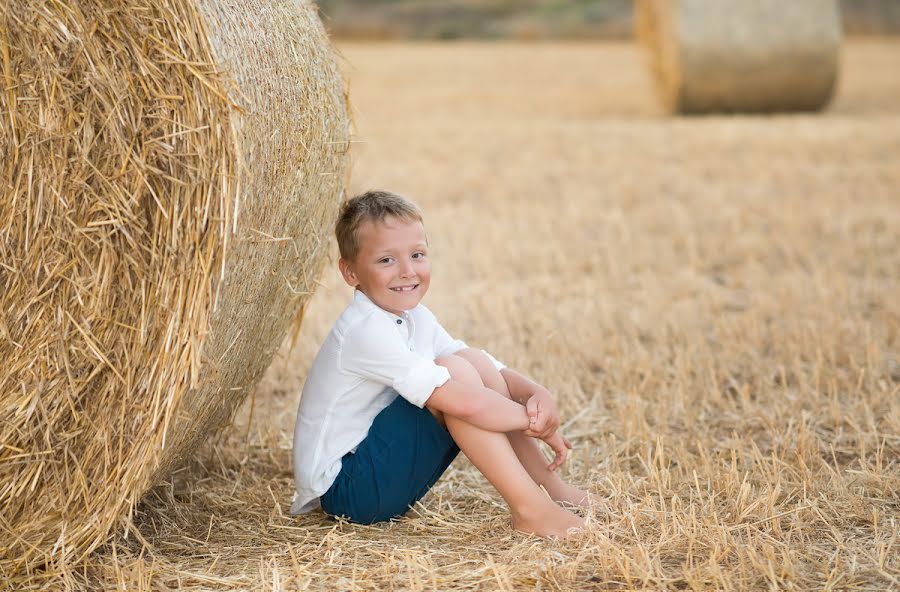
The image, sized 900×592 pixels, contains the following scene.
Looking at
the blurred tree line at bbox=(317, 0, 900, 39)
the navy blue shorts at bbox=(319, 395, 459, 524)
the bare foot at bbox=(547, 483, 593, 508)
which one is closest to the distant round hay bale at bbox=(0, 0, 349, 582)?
the navy blue shorts at bbox=(319, 395, 459, 524)

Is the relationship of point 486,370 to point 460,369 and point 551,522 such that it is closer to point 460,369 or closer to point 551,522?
point 460,369

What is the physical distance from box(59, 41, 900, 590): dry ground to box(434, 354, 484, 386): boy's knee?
15.3 inches

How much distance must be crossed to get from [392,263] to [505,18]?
19.9 metres

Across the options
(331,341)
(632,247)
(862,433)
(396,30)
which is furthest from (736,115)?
(396,30)

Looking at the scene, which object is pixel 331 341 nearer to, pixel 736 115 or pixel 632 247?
pixel 632 247

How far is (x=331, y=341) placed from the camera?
307 centimetres

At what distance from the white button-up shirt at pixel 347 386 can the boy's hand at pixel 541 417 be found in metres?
0.29

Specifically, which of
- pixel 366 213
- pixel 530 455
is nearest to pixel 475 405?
pixel 530 455

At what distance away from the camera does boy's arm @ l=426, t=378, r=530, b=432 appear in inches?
113

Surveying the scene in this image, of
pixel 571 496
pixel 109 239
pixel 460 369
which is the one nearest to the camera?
pixel 109 239

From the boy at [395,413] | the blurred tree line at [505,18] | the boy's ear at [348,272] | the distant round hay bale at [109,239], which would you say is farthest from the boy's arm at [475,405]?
the blurred tree line at [505,18]

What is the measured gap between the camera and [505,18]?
2227 centimetres

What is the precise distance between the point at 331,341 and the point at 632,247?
330 cm

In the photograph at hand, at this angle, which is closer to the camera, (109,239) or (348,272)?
(109,239)
